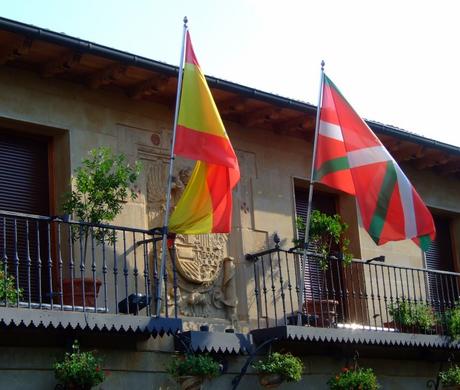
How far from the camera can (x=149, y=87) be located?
533 inches

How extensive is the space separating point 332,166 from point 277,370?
284 centimetres

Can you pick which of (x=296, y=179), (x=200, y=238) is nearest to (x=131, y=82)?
(x=200, y=238)

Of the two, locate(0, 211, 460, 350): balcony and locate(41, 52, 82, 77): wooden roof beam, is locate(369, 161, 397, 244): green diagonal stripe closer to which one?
locate(0, 211, 460, 350): balcony

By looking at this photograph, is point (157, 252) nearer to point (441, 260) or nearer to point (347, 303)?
point (347, 303)

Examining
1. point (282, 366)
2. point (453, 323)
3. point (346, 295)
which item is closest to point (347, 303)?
point (346, 295)

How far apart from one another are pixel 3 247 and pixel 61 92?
2.16 m

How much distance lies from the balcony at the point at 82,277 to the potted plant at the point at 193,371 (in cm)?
39

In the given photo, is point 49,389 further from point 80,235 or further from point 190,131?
point 190,131

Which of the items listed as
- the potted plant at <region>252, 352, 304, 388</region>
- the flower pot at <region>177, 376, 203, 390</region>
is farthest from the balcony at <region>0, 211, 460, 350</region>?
the flower pot at <region>177, 376, 203, 390</region>

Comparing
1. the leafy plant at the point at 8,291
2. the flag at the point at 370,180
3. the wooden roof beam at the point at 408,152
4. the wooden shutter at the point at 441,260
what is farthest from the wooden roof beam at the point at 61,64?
the wooden shutter at the point at 441,260

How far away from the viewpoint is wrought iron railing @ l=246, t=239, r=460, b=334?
14234 mm

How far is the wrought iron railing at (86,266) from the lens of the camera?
38.5 feet

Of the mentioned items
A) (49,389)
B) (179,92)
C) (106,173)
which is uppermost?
(179,92)

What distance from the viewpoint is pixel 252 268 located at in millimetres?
14422
